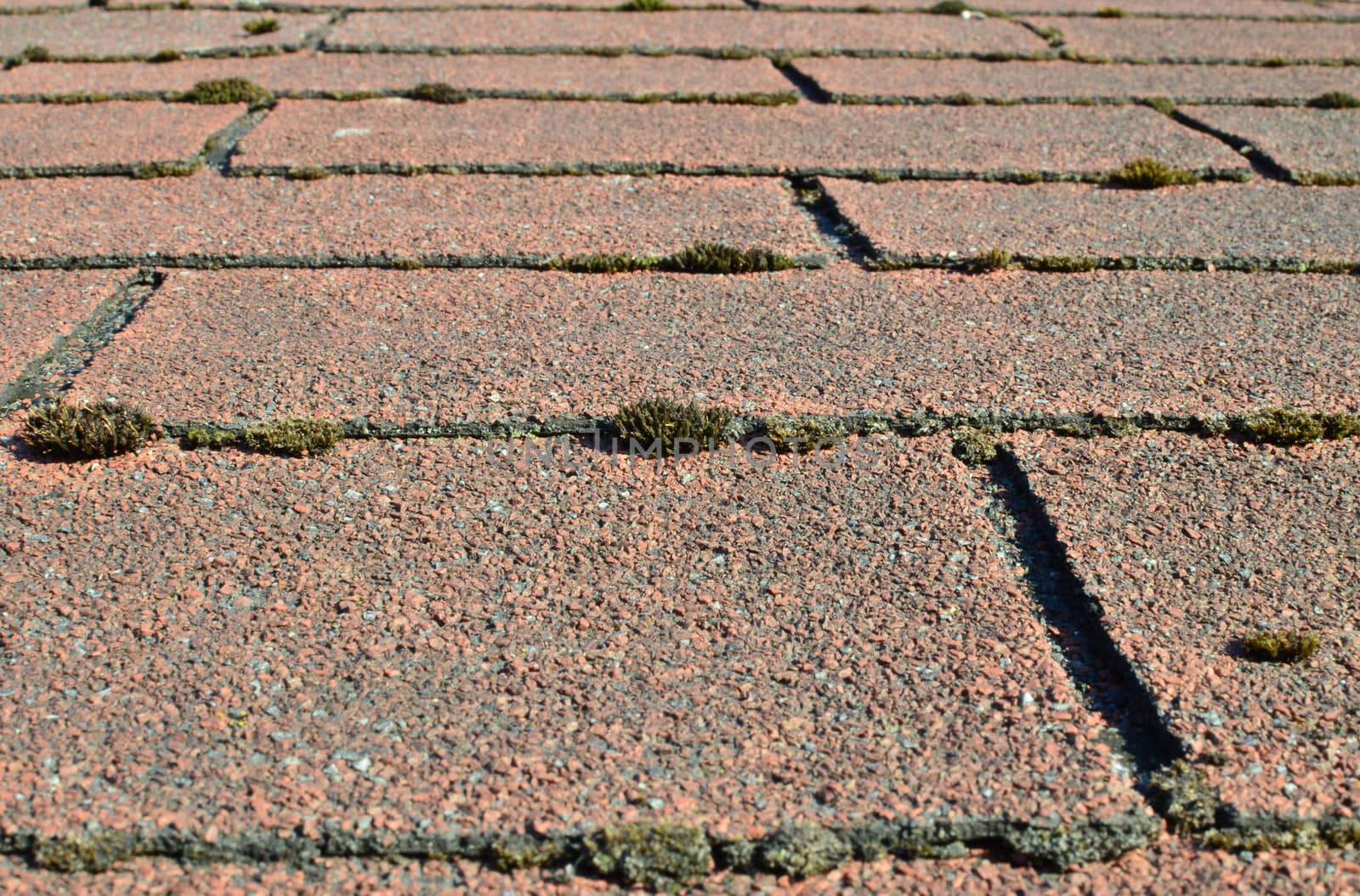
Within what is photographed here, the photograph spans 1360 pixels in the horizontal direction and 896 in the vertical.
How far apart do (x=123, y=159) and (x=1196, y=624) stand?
15.9 feet

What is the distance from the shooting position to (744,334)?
A: 13.3ft

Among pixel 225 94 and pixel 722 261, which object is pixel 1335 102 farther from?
pixel 225 94

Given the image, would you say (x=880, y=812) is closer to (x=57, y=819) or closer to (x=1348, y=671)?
(x=1348, y=671)

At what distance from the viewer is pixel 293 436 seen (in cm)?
332

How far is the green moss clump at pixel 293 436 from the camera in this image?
3.32 metres

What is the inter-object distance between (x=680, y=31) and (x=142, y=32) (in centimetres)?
347

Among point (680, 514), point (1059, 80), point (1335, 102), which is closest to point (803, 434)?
point (680, 514)

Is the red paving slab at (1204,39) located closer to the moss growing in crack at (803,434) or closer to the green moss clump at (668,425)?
the moss growing in crack at (803,434)

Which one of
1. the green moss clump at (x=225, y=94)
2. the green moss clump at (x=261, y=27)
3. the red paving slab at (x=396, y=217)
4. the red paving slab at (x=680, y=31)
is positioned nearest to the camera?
the red paving slab at (x=396, y=217)

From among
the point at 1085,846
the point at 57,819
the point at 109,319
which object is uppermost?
the point at 109,319

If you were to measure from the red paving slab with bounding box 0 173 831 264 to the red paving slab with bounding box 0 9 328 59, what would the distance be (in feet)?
9.43

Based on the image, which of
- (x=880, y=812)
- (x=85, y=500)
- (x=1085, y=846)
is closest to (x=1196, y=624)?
(x=1085, y=846)

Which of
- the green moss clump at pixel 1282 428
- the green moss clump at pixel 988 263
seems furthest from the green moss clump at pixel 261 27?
the green moss clump at pixel 1282 428

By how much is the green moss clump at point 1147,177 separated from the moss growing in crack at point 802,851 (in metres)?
4.13
